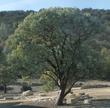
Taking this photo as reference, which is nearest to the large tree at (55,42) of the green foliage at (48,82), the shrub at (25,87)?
the green foliage at (48,82)

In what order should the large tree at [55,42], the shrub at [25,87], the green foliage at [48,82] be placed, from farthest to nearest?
the shrub at [25,87] < the green foliage at [48,82] < the large tree at [55,42]

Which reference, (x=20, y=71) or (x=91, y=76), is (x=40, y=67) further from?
(x=91, y=76)

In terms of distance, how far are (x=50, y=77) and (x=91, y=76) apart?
19.4ft

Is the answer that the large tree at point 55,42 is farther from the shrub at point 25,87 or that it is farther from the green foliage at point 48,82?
the shrub at point 25,87

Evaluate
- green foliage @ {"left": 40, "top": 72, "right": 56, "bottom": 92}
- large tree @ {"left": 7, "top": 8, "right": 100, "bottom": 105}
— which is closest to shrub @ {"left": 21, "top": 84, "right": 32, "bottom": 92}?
green foliage @ {"left": 40, "top": 72, "right": 56, "bottom": 92}

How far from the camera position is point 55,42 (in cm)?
5141

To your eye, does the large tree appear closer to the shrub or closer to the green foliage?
the green foliage

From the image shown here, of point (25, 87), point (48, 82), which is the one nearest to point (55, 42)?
point (48, 82)

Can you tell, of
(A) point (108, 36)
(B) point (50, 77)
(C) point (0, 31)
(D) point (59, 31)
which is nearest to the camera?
(D) point (59, 31)

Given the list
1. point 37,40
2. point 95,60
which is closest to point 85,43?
point 95,60

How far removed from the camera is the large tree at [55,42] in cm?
5047

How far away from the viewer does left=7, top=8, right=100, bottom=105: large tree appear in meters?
50.5

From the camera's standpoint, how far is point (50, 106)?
51.6 metres

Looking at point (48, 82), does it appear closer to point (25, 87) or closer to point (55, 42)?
point (55, 42)
